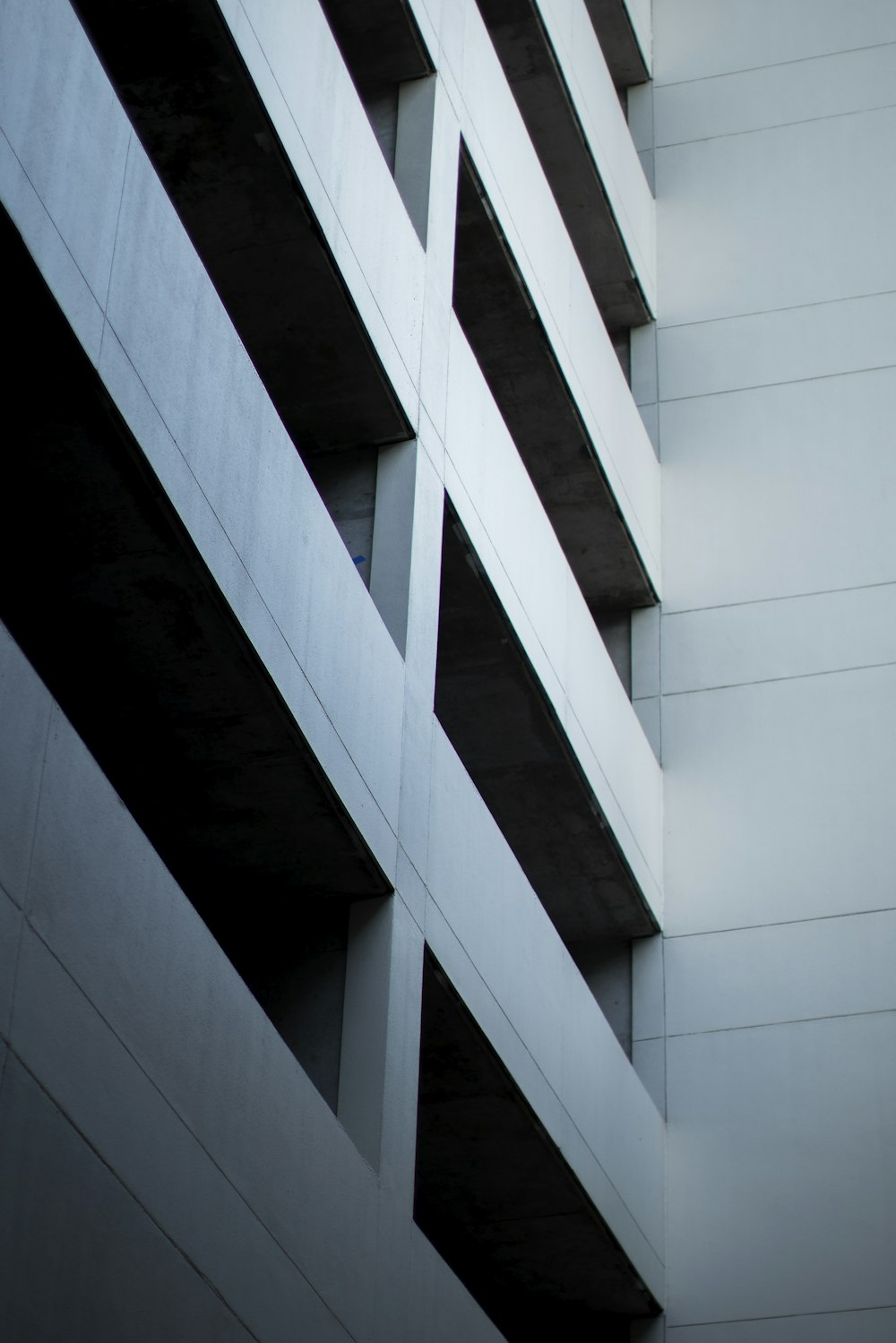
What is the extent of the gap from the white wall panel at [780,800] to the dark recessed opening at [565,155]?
198 inches

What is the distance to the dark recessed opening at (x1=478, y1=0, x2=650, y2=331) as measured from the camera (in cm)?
2167

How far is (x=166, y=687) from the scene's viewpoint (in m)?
12.4

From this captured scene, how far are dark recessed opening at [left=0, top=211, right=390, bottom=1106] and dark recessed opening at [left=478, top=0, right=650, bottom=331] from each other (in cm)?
1122

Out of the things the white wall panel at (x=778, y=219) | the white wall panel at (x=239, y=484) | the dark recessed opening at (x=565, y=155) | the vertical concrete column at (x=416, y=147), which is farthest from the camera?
the white wall panel at (x=778, y=219)

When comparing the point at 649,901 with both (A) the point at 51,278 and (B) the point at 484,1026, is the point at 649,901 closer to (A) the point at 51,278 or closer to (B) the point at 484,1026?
(B) the point at 484,1026

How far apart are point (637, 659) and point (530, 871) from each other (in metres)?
2.97

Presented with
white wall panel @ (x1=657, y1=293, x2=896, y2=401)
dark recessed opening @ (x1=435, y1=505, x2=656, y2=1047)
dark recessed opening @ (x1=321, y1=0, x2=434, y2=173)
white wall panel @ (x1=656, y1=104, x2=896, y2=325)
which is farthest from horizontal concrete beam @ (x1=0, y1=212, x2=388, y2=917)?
white wall panel @ (x1=656, y1=104, x2=896, y2=325)

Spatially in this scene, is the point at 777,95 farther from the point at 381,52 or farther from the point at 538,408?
the point at 381,52

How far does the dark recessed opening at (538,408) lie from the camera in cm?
1900

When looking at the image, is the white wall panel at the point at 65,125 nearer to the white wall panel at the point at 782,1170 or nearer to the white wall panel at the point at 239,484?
the white wall panel at the point at 239,484

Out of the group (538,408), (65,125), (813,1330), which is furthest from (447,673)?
(65,125)

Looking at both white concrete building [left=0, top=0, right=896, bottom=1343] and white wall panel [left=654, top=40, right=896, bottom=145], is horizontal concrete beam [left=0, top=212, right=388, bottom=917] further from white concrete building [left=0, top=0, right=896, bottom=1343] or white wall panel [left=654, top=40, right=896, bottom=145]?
white wall panel [left=654, top=40, right=896, bottom=145]

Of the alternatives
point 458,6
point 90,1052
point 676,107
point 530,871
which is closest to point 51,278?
point 90,1052

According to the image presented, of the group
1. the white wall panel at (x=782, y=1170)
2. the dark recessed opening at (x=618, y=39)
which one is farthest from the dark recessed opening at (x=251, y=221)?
the dark recessed opening at (x=618, y=39)
